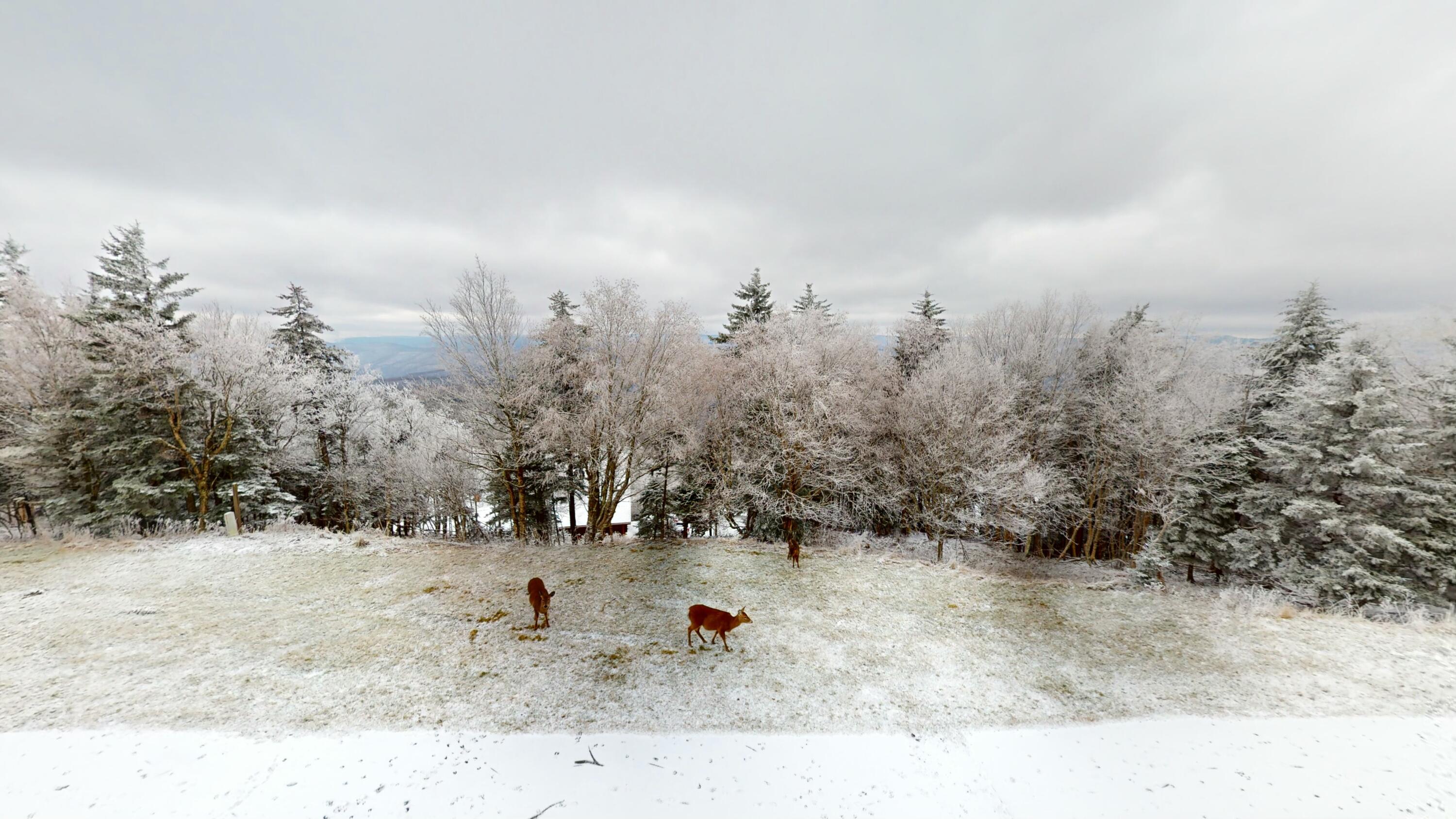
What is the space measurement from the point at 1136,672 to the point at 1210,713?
0.98 metres

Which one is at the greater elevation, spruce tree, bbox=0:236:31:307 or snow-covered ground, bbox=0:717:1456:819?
spruce tree, bbox=0:236:31:307

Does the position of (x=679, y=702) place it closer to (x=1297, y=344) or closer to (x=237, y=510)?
(x=237, y=510)

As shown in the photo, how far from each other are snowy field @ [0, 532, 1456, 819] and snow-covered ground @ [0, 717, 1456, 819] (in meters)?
0.03

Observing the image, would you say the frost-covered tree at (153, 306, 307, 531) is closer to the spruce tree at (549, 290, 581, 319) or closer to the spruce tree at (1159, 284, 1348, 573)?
the spruce tree at (549, 290, 581, 319)

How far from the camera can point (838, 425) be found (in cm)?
1516

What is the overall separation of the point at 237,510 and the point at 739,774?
773 inches

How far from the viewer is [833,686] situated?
22.2 ft

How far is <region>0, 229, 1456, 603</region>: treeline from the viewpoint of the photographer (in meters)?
12.4

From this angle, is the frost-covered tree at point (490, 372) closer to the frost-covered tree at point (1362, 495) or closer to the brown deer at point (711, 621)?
the brown deer at point (711, 621)

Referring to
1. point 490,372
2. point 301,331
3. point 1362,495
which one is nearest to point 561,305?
point 490,372

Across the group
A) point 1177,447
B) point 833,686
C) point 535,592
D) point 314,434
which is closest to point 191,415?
point 314,434

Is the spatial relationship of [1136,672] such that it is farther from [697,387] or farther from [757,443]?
[697,387]

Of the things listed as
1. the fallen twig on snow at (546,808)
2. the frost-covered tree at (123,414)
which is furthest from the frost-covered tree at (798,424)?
the frost-covered tree at (123,414)

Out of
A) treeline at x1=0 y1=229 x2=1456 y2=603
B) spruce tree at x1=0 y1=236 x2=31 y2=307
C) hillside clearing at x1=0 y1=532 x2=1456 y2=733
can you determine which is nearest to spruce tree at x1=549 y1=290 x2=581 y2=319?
treeline at x1=0 y1=229 x2=1456 y2=603
